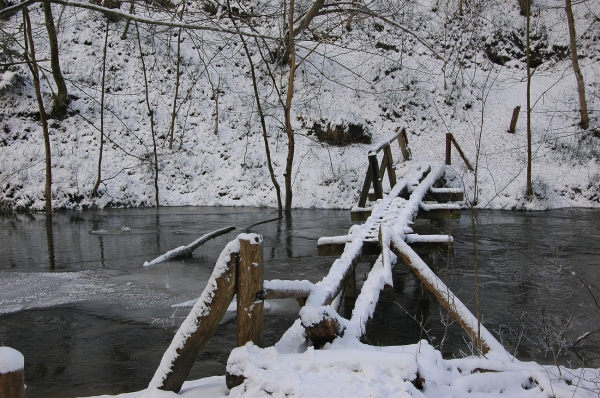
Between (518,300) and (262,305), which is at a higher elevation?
(262,305)

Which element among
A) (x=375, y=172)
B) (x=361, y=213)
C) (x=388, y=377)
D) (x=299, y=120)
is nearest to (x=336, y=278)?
(x=388, y=377)

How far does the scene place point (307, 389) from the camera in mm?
2953

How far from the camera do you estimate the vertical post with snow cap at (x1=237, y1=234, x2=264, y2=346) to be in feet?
11.6

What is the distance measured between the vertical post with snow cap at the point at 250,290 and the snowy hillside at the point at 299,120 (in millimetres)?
11153

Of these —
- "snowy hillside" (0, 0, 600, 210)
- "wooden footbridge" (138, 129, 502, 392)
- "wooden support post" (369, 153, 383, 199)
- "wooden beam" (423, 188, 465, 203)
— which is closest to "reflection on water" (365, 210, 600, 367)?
"wooden footbridge" (138, 129, 502, 392)

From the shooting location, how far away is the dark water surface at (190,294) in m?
5.25

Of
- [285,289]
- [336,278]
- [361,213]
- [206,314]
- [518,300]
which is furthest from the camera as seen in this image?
[361,213]

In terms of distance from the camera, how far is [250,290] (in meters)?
3.58

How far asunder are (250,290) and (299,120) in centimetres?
1685

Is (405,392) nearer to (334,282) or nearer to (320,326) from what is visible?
(320,326)

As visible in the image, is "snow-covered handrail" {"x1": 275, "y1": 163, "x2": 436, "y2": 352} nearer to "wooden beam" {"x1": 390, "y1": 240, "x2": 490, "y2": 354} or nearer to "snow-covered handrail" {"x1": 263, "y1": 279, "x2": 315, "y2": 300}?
"snow-covered handrail" {"x1": 263, "y1": 279, "x2": 315, "y2": 300}

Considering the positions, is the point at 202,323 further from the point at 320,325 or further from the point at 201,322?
the point at 320,325

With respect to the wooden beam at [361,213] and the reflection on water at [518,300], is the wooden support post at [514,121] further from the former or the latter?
the wooden beam at [361,213]

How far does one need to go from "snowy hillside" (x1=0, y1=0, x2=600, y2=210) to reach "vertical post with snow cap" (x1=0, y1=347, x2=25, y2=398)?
12.3 metres
